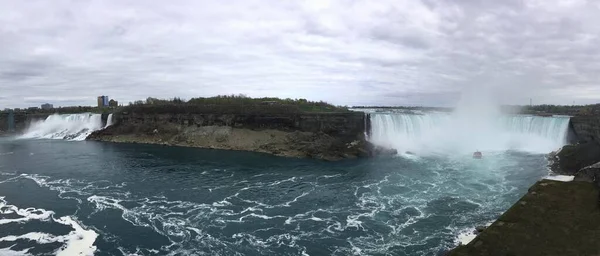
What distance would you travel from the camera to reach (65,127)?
74.1 m

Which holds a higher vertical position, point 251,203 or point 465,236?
point 465,236

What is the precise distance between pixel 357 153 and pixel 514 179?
1856cm

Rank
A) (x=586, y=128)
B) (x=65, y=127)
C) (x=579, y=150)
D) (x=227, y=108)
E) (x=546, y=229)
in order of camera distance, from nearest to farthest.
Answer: (x=546, y=229) → (x=579, y=150) → (x=586, y=128) → (x=227, y=108) → (x=65, y=127)

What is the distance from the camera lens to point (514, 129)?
55.8 meters

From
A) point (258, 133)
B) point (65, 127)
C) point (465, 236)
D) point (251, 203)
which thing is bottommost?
point (251, 203)

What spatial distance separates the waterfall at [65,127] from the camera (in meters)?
70.6

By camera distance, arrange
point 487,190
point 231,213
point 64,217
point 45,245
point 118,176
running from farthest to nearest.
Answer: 1. point 118,176
2. point 487,190
3. point 231,213
4. point 64,217
5. point 45,245

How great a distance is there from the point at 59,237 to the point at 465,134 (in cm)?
5568

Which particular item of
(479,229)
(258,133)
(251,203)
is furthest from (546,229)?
(258,133)

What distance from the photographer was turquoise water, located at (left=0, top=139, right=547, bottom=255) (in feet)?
58.9

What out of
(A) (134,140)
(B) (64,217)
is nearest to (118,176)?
(B) (64,217)

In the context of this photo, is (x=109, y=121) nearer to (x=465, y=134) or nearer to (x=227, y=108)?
(x=227, y=108)

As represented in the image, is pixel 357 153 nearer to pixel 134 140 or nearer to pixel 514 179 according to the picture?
pixel 514 179

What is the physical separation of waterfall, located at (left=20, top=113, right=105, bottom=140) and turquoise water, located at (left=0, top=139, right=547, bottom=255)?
29.2 metres
